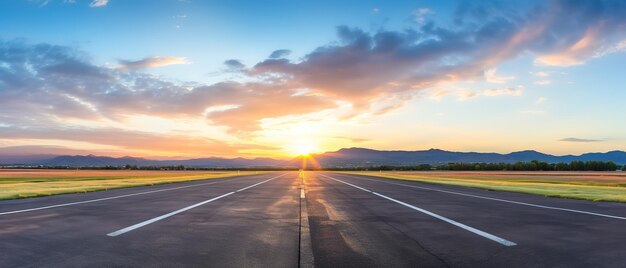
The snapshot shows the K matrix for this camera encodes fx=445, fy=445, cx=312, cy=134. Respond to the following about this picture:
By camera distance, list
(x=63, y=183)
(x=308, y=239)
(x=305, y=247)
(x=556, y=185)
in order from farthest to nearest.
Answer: (x=556, y=185) → (x=63, y=183) → (x=308, y=239) → (x=305, y=247)

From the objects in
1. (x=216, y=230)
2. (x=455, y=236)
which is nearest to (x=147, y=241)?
(x=216, y=230)

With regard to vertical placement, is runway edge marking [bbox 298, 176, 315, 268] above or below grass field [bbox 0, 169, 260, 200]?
below

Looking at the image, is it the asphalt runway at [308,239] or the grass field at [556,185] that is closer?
the asphalt runway at [308,239]

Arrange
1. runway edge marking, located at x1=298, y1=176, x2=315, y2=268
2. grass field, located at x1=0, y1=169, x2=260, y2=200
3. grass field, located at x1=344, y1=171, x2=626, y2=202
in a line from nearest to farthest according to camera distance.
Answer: runway edge marking, located at x1=298, y1=176, x2=315, y2=268
grass field, located at x1=344, y1=171, x2=626, y2=202
grass field, located at x1=0, y1=169, x2=260, y2=200

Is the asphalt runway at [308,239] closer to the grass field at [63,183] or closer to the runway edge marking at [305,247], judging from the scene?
the runway edge marking at [305,247]

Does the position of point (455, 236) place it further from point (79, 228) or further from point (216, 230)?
point (79, 228)

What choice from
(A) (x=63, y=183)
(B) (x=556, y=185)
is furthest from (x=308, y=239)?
(B) (x=556, y=185)

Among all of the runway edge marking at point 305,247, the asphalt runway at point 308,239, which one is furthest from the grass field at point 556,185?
the runway edge marking at point 305,247

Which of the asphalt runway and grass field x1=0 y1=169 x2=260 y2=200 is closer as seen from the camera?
the asphalt runway

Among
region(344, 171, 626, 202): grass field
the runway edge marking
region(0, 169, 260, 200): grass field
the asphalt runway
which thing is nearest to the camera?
the runway edge marking

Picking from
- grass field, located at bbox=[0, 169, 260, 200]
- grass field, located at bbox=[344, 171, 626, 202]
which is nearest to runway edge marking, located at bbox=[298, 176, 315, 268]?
grass field, located at bbox=[0, 169, 260, 200]

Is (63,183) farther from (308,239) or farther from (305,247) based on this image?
(305,247)

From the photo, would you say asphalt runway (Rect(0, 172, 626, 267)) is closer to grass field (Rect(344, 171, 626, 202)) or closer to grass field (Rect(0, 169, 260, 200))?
grass field (Rect(344, 171, 626, 202))

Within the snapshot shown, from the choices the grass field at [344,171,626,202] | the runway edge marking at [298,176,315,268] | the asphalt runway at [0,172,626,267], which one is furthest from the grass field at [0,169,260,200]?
the grass field at [344,171,626,202]
